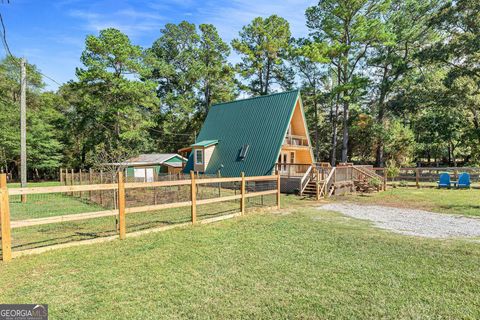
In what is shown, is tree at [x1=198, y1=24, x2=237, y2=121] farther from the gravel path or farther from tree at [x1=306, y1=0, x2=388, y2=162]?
the gravel path

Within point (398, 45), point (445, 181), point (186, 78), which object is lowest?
point (445, 181)

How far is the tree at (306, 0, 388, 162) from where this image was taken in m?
25.4

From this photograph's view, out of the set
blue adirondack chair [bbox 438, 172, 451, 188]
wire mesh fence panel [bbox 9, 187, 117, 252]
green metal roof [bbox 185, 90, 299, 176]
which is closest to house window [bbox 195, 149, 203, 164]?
green metal roof [bbox 185, 90, 299, 176]

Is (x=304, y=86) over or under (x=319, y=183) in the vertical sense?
over

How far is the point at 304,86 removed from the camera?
3309cm

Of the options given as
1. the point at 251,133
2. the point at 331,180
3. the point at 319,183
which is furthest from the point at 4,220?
the point at 251,133

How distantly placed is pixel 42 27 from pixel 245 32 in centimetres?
2822

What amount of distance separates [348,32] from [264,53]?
403 inches

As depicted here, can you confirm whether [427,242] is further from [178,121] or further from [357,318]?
[178,121]

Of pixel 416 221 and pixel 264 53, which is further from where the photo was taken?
pixel 264 53

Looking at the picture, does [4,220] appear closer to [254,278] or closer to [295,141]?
[254,278]

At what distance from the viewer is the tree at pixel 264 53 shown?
33.1m

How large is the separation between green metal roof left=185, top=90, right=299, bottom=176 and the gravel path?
22.8ft

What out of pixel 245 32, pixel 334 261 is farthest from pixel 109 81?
pixel 334 261
